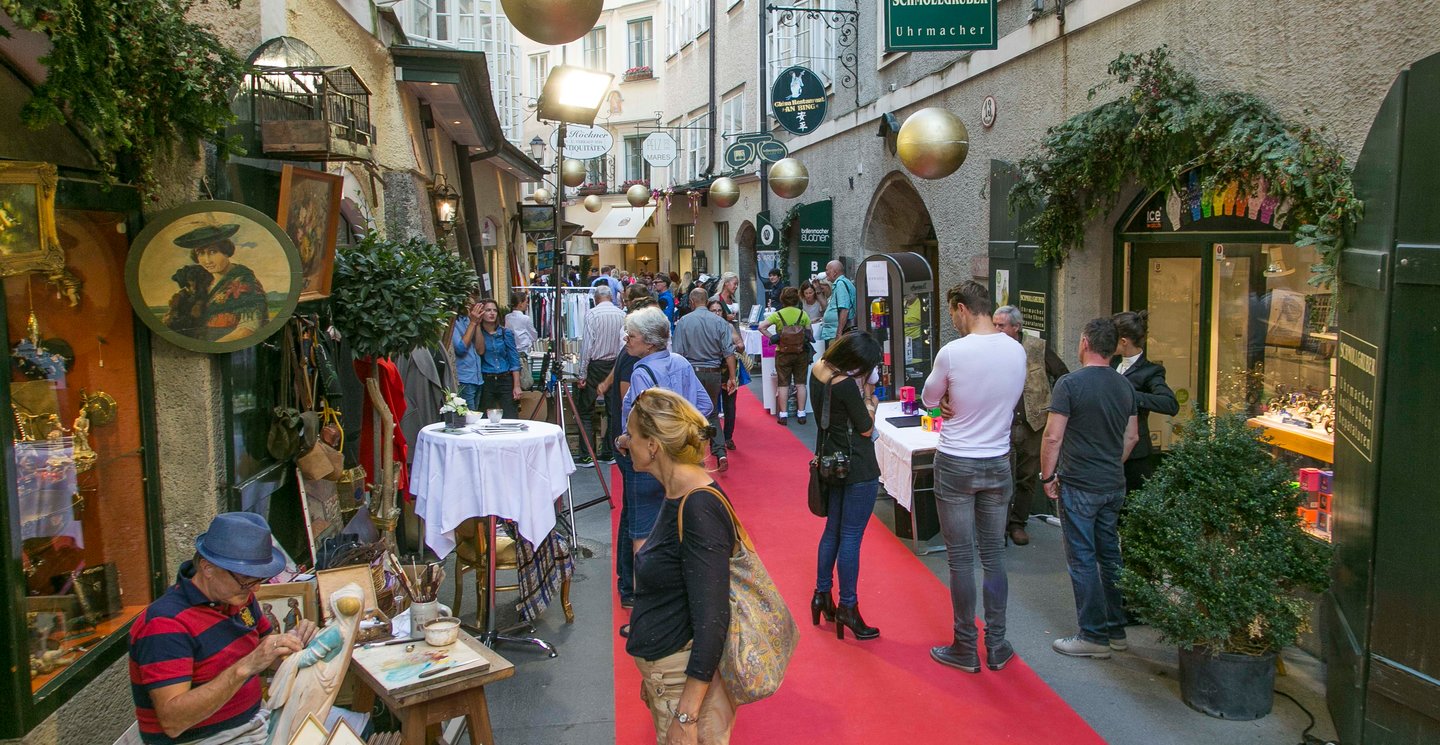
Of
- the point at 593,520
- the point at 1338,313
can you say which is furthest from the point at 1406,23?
the point at 593,520

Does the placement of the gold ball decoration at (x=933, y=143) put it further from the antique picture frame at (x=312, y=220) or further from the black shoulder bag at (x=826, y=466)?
the antique picture frame at (x=312, y=220)

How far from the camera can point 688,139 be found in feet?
88.7

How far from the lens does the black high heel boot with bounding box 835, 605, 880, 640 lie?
5.89 m

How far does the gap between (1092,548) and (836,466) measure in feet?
4.62

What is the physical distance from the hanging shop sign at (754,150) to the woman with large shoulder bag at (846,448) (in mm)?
11537

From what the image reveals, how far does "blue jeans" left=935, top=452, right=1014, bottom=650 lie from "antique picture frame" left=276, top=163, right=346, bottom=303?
3.35 m

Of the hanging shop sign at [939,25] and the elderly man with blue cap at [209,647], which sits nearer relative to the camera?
the elderly man with blue cap at [209,647]

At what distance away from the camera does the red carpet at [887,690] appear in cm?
482

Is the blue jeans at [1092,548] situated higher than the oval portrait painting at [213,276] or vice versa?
the oval portrait painting at [213,276]

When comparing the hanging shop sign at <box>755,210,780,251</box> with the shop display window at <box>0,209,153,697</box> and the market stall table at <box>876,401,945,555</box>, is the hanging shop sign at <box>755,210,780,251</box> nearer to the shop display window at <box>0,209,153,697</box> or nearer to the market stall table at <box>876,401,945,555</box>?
the market stall table at <box>876,401,945,555</box>

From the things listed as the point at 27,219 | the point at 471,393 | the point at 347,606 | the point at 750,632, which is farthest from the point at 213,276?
the point at 471,393

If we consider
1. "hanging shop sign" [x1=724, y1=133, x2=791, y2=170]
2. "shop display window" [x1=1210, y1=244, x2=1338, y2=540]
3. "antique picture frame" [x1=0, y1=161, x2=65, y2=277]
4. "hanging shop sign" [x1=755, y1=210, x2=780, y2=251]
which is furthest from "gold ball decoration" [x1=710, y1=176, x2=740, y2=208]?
"antique picture frame" [x1=0, y1=161, x2=65, y2=277]

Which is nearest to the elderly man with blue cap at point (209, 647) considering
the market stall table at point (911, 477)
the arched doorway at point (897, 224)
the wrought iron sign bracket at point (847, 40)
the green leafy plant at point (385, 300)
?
the green leafy plant at point (385, 300)

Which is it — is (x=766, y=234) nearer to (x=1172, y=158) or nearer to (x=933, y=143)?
(x=933, y=143)
